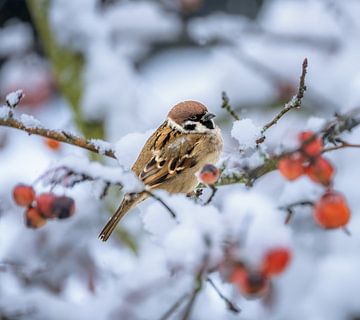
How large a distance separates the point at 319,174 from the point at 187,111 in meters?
1.40

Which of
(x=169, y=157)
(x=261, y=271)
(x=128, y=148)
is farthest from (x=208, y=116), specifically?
(x=261, y=271)

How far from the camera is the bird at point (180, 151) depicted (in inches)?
119

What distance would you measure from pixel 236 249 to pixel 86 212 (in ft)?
11.0

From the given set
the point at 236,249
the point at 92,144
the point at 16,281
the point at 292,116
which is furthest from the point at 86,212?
the point at 236,249

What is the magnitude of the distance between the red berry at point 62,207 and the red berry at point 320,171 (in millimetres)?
828

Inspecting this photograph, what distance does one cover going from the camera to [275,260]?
1577 millimetres

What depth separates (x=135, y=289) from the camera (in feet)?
11.2

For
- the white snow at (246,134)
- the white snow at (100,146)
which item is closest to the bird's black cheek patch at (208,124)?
the white snow at (100,146)

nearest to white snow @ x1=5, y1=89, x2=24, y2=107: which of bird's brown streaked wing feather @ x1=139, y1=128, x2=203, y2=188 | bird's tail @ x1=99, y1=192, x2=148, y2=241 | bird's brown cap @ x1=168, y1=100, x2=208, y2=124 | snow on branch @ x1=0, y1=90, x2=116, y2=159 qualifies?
snow on branch @ x1=0, y1=90, x2=116, y2=159

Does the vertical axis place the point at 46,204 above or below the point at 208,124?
above

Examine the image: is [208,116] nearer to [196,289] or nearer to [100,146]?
[100,146]

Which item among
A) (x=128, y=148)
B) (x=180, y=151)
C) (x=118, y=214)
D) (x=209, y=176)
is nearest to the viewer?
(x=209, y=176)

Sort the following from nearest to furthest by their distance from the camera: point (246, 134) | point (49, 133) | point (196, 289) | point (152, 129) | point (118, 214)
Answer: point (196, 289) < point (246, 134) < point (49, 133) < point (118, 214) < point (152, 129)

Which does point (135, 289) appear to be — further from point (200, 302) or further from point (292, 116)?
point (292, 116)
